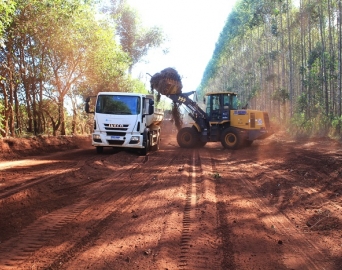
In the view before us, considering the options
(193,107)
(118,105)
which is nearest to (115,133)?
(118,105)

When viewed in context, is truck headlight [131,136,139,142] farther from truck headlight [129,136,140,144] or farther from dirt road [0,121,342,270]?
dirt road [0,121,342,270]

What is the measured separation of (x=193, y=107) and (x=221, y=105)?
1.57 m

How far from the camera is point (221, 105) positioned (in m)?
19.3

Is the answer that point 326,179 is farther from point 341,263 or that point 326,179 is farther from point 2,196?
point 2,196

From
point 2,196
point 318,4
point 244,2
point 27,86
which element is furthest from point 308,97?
point 2,196

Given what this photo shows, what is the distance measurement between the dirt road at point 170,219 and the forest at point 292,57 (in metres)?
14.7

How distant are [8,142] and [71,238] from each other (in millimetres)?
11951

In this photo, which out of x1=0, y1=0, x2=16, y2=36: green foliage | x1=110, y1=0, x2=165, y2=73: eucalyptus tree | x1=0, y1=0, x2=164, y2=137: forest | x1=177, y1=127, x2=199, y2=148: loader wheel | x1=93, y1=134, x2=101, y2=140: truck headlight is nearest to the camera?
x1=0, y1=0, x2=16, y2=36: green foliage

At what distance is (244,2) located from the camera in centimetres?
3866

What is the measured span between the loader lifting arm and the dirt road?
29.5ft

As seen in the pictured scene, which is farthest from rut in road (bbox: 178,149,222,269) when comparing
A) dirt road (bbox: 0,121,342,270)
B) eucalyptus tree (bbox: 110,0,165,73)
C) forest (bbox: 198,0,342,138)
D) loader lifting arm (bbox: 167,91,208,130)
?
eucalyptus tree (bbox: 110,0,165,73)

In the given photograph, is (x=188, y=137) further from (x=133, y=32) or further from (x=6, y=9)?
(x=133, y=32)

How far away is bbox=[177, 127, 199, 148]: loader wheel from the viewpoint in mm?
19922

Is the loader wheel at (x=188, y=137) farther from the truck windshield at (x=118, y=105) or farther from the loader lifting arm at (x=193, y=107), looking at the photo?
the truck windshield at (x=118, y=105)
